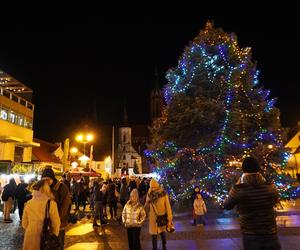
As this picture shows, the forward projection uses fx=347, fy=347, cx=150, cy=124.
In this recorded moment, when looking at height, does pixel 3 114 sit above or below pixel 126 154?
below

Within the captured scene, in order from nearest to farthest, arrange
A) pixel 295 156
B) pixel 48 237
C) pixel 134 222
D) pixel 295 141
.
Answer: pixel 48 237 < pixel 134 222 < pixel 295 156 < pixel 295 141

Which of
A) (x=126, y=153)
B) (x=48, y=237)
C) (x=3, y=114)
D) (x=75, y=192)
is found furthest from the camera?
(x=126, y=153)

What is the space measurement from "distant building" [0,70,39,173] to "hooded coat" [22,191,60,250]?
26776 mm

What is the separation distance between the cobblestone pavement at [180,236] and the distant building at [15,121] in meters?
19.5

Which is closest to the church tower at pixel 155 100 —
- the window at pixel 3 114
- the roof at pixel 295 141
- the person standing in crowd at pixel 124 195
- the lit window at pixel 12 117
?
the roof at pixel 295 141

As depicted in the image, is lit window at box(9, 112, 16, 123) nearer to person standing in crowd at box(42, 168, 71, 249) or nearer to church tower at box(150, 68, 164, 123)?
person standing in crowd at box(42, 168, 71, 249)

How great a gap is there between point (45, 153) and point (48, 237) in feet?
156

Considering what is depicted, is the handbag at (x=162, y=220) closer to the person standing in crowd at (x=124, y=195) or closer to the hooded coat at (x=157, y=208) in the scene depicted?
the hooded coat at (x=157, y=208)

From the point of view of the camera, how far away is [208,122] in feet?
56.5

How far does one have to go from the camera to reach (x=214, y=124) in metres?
17.2

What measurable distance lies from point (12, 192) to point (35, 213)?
12.0 meters

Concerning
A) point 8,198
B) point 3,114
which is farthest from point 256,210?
point 3,114

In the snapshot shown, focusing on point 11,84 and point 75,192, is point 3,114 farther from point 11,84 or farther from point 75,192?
point 75,192

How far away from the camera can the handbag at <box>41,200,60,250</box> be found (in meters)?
5.04
